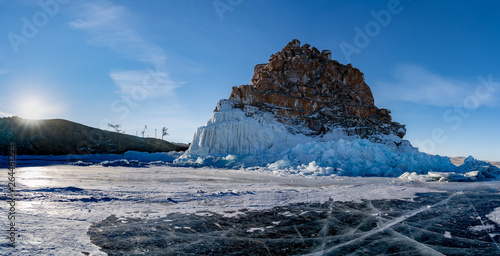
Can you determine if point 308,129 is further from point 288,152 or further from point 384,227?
point 384,227

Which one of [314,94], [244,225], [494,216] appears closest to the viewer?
[244,225]

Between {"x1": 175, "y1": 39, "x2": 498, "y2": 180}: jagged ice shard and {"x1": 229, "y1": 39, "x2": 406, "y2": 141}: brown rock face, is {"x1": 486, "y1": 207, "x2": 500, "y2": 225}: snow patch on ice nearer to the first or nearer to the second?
{"x1": 175, "y1": 39, "x2": 498, "y2": 180}: jagged ice shard

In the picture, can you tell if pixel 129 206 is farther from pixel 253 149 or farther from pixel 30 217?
pixel 253 149

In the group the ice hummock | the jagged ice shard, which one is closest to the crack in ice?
the jagged ice shard

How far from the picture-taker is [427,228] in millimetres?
5172

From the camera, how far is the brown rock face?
35.0 meters

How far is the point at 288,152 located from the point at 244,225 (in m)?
19.3

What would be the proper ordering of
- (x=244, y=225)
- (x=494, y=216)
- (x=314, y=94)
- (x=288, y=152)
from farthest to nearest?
(x=314, y=94) < (x=288, y=152) < (x=494, y=216) < (x=244, y=225)

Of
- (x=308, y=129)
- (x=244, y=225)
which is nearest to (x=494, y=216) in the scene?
(x=244, y=225)

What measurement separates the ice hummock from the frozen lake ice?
10.7 meters

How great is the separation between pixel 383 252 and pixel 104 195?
25.3ft

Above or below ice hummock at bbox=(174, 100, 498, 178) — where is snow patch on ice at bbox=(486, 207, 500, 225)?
below

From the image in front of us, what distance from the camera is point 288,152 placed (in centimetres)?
2406

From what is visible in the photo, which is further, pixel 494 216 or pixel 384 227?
pixel 494 216
